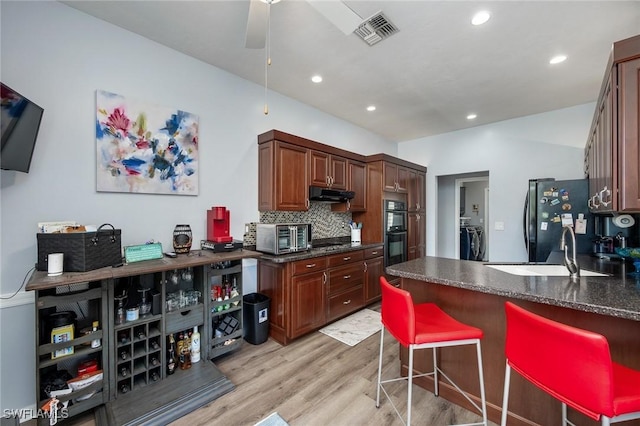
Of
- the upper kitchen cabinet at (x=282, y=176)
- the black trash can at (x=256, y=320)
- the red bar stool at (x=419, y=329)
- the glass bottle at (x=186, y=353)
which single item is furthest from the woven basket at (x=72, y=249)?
the red bar stool at (x=419, y=329)

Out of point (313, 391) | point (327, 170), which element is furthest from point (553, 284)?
point (327, 170)

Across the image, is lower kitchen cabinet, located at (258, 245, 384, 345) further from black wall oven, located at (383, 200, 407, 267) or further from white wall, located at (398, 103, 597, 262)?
white wall, located at (398, 103, 597, 262)

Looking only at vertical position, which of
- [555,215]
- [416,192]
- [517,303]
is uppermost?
[416,192]

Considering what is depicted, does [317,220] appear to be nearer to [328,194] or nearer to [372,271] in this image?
[328,194]

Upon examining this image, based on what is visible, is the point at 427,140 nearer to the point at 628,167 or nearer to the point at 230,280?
the point at 628,167

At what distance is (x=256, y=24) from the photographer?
1752 mm

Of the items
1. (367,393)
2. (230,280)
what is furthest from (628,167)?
(230,280)

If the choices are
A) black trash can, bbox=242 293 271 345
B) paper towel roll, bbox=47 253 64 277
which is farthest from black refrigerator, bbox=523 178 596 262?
paper towel roll, bbox=47 253 64 277

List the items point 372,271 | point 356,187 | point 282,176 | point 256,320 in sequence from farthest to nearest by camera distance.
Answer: point 356,187
point 372,271
point 282,176
point 256,320

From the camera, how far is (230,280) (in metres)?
2.75

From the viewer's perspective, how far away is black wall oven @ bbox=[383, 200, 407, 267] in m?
4.14

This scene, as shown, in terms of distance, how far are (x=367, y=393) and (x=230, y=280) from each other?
64.7 inches

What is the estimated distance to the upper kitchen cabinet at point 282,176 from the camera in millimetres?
3037

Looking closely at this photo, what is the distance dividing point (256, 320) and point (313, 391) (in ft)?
3.21
